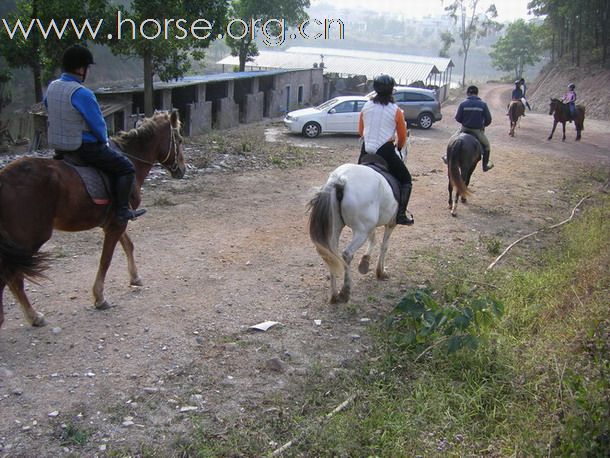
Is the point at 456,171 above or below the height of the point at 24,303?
above

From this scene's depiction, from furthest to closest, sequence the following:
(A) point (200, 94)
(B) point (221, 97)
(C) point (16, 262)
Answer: (B) point (221, 97), (A) point (200, 94), (C) point (16, 262)

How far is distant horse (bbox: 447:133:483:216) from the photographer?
1041cm

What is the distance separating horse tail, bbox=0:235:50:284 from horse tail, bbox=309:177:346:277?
2589 mm

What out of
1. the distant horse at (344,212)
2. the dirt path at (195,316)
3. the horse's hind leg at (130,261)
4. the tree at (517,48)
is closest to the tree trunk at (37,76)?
the dirt path at (195,316)

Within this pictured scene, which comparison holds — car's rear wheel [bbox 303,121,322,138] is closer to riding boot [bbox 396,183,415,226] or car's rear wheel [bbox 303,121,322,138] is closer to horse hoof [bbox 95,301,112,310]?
riding boot [bbox 396,183,415,226]

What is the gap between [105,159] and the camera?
221 inches

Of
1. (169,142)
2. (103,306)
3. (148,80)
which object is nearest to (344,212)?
(169,142)

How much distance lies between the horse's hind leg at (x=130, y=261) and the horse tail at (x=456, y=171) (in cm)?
609

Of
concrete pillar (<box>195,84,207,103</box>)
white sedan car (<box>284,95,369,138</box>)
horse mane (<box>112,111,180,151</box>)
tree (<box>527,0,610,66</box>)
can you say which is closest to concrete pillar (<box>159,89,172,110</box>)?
concrete pillar (<box>195,84,207,103</box>)

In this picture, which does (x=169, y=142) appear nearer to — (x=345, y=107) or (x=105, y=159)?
(x=105, y=159)

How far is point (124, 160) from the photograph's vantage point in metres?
5.71

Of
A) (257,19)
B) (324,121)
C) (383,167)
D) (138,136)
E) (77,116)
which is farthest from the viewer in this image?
(257,19)

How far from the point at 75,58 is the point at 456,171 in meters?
6.98

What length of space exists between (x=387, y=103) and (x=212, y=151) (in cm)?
828
